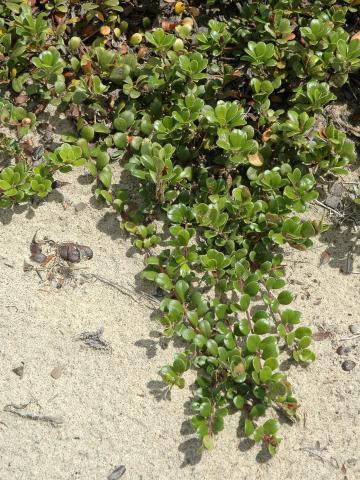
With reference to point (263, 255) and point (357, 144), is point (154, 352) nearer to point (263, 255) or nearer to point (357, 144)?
point (263, 255)

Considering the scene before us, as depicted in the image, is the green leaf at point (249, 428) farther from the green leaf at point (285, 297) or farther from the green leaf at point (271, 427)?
the green leaf at point (285, 297)

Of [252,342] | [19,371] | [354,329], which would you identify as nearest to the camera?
[252,342]

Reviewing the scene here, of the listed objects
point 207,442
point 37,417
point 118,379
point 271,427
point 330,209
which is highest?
point 330,209

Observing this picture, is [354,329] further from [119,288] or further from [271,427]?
[119,288]

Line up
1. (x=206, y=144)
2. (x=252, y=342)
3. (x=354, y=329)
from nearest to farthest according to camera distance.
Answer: (x=252, y=342) → (x=354, y=329) → (x=206, y=144)

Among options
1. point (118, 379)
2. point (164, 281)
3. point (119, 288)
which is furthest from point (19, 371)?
point (164, 281)

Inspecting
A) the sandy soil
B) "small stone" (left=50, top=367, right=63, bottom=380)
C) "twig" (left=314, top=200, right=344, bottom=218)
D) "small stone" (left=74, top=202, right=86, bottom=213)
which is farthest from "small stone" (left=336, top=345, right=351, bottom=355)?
"small stone" (left=74, top=202, right=86, bottom=213)

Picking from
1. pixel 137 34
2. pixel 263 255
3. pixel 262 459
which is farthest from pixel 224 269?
pixel 137 34
